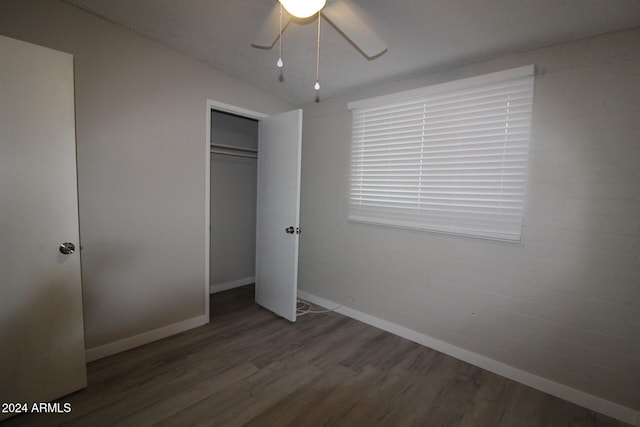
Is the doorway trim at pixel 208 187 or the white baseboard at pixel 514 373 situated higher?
the doorway trim at pixel 208 187

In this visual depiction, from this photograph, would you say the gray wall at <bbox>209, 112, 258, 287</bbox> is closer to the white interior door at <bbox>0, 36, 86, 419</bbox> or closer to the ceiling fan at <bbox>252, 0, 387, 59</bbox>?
the white interior door at <bbox>0, 36, 86, 419</bbox>

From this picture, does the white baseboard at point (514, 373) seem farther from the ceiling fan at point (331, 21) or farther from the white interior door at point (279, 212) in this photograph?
the ceiling fan at point (331, 21)

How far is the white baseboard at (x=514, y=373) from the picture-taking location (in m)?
1.80

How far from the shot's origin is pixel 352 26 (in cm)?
152

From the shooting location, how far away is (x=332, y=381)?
2.05 metres

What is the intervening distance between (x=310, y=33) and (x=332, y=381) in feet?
8.20

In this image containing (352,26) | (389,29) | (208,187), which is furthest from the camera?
(208,187)

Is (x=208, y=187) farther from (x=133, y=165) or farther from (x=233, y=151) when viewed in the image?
(x=233, y=151)

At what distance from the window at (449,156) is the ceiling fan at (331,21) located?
3.45 feet

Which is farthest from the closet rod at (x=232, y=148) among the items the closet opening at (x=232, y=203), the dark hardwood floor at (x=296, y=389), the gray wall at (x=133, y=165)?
the dark hardwood floor at (x=296, y=389)

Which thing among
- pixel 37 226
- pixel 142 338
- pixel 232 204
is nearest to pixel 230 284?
pixel 232 204

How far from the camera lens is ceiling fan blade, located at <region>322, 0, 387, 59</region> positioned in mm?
1433

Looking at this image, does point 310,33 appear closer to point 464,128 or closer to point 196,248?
point 464,128

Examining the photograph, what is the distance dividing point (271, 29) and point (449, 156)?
1676 millimetres
